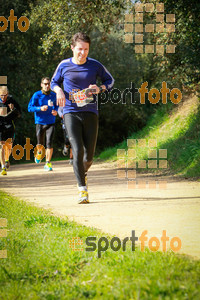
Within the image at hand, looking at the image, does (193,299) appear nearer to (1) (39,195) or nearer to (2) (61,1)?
(1) (39,195)

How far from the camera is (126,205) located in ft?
23.8

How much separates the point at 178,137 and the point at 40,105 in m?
4.17

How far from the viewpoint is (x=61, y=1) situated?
A: 13875 millimetres

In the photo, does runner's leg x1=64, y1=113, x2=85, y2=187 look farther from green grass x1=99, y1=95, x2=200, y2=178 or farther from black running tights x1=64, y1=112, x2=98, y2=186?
green grass x1=99, y1=95, x2=200, y2=178

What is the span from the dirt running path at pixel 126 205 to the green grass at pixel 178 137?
104 centimetres

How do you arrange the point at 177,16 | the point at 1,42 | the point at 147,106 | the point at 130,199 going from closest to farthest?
the point at 130,199 → the point at 177,16 → the point at 1,42 → the point at 147,106

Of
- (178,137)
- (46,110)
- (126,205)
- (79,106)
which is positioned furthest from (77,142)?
(178,137)

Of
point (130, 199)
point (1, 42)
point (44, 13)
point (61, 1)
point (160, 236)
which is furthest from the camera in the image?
point (1, 42)

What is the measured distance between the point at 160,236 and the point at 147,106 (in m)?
22.3

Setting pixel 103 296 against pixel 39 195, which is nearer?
pixel 103 296

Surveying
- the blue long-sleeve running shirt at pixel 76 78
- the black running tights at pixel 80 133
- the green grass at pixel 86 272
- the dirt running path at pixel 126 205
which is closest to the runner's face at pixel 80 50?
the blue long-sleeve running shirt at pixel 76 78

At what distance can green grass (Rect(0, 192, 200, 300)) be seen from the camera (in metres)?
3.20

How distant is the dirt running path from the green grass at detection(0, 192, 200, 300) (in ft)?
1.81

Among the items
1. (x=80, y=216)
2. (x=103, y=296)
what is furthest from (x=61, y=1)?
(x=103, y=296)
